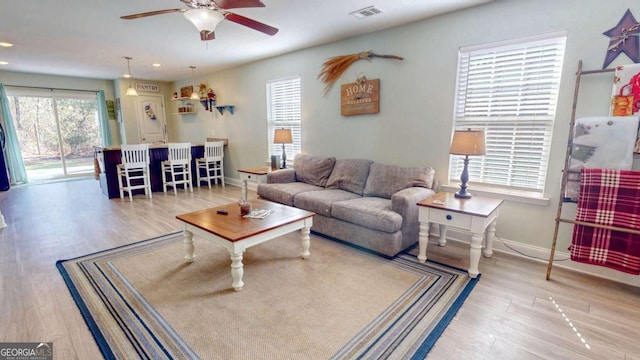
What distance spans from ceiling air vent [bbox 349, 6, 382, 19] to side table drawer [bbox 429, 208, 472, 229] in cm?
204

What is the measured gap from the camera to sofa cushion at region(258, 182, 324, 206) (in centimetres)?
363

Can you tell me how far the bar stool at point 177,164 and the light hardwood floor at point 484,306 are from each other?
2093mm

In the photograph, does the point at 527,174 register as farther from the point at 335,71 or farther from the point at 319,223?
the point at 335,71

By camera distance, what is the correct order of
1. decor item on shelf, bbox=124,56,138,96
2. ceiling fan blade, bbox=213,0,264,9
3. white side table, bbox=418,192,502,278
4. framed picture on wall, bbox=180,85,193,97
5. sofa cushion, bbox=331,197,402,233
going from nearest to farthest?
ceiling fan blade, bbox=213,0,264,9, white side table, bbox=418,192,502,278, sofa cushion, bbox=331,197,402,233, decor item on shelf, bbox=124,56,138,96, framed picture on wall, bbox=180,85,193,97

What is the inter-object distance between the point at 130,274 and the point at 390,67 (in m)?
3.43

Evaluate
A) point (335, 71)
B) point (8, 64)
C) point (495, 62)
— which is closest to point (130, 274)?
point (335, 71)

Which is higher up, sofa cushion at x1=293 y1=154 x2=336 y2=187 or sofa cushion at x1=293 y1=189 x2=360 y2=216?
sofa cushion at x1=293 y1=154 x2=336 y2=187

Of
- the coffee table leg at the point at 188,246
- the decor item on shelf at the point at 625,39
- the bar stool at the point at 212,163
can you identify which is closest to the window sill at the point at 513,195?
the decor item on shelf at the point at 625,39

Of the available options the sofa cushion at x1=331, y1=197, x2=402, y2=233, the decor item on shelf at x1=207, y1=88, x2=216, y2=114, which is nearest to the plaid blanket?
the sofa cushion at x1=331, y1=197, x2=402, y2=233

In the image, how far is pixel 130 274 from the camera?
8.14 feet

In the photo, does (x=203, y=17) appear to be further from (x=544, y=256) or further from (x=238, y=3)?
(x=544, y=256)

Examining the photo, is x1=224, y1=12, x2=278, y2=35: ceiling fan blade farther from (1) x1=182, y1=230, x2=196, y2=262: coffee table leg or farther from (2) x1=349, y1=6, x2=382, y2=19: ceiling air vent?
(1) x1=182, y1=230, x2=196, y2=262: coffee table leg

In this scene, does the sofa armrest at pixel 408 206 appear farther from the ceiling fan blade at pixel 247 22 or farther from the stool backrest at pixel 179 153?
the stool backrest at pixel 179 153

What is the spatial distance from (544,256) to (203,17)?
351cm
